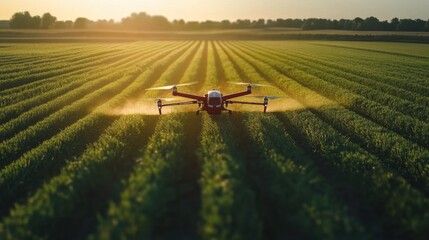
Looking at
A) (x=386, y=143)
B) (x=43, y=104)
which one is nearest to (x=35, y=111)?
(x=43, y=104)

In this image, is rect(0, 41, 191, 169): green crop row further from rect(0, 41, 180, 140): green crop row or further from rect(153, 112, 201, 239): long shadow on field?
rect(153, 112, 201, 239): long shadow on field

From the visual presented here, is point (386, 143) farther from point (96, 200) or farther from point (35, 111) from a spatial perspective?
point (35, 111)

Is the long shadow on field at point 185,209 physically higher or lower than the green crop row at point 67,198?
lower

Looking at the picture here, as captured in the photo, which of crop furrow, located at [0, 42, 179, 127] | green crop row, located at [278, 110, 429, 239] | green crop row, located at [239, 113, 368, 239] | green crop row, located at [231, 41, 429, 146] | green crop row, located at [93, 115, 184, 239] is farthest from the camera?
crop furrow, located at [0, 42, 179, 127]

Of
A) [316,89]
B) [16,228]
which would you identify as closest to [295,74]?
[316,89]

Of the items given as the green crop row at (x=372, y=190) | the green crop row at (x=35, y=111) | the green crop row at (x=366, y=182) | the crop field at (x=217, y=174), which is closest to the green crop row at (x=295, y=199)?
the crop field at (x=217, y=174)

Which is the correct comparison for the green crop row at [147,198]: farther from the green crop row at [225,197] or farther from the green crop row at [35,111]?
the green crop row at [35,111]

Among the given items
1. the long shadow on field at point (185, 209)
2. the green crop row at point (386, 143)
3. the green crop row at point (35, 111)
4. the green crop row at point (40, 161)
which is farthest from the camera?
the green crop row at point (35, 111)

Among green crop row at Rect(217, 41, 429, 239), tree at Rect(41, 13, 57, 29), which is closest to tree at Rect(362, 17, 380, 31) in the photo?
green crop row at Rect(217, 41, 429, 239)

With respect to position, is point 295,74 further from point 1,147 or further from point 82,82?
point 1,147

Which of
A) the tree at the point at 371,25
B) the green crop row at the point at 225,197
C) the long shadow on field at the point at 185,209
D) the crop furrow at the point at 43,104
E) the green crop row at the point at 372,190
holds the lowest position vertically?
the tree at the point at 371,25

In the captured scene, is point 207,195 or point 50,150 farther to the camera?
point 50,150
